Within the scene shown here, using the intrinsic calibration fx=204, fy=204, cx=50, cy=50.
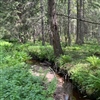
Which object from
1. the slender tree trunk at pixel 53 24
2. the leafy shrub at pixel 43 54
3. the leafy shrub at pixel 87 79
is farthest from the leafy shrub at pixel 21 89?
the leafy shrub at pixel 43 54

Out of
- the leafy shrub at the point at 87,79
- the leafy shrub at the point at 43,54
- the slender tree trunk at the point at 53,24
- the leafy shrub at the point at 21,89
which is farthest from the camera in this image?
the leafy shrub at the point at 43,54

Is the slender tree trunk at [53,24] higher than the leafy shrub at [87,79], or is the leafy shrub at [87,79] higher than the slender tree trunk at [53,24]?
the slender tree trunk at [53,24]

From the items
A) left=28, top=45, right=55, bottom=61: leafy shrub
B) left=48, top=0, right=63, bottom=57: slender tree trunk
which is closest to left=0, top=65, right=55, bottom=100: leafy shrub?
left=48, top=0, right=63, bottom=57: slender tree trunk

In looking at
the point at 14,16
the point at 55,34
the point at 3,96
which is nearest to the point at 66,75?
the point at 55,34

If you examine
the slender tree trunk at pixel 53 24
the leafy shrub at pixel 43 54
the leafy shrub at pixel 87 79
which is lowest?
the leafy shrub at pixel 87 79

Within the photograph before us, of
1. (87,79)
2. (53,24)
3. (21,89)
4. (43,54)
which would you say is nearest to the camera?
(21,89)

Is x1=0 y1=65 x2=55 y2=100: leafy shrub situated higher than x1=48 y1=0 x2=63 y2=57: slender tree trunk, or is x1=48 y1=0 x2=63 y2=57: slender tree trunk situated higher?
x1=48 y1=0 x2=63 y2=57: slender tree trunk

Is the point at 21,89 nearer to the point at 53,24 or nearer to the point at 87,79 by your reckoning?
the point at 87,79

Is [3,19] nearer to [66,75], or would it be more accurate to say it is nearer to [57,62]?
[57,62]

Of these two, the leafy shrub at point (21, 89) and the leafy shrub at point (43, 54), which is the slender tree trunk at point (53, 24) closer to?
the leafy shrub at point (43, 54)

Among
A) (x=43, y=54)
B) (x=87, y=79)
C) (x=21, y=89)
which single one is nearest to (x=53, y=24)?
(x=43, y=54)

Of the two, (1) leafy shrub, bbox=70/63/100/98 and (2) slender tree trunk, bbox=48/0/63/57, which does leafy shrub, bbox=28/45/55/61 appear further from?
(1) leafy shrub, bbox=70/63/100/98

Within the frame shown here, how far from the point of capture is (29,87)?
5.45 metres

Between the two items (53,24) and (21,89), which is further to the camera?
(53,24)
